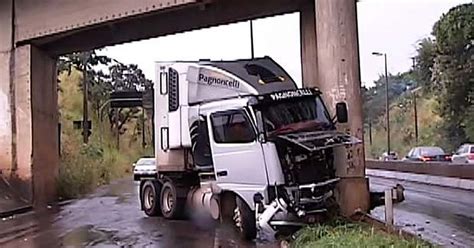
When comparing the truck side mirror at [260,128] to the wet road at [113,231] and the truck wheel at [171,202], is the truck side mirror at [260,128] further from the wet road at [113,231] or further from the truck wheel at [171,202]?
the truck wheel at [171,202]

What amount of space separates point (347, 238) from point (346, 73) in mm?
5715

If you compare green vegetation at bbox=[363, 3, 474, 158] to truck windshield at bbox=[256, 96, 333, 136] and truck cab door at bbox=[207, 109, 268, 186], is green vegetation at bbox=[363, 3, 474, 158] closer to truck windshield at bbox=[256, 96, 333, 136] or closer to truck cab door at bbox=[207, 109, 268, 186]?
truck windshield at bbox=[256, 96, 333, 136]

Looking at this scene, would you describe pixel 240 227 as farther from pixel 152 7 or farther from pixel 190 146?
pixel 152 7

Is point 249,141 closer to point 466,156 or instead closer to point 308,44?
point 308,44

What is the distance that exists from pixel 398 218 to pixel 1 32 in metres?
15.7

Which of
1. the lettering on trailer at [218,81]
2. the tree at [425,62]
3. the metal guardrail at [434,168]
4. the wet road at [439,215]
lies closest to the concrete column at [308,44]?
the wet road at [439,215]

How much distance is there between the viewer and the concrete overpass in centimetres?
2216

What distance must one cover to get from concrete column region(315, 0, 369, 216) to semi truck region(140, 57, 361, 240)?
1.69 feet

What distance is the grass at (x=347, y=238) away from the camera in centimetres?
1014

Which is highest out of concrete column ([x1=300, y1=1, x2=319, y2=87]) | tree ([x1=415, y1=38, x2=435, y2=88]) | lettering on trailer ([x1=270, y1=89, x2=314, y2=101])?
tree ([x1=415, y1=38, x2=435, y2=88])

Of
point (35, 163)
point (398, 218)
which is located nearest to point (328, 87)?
point (398, 218)

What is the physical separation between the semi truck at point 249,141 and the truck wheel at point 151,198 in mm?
2082

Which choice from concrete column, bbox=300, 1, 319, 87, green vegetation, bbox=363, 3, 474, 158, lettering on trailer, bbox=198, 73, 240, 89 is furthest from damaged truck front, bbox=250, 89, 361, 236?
green vegetation, bbox=363, 3, 474, 158

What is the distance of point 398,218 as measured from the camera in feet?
61.1
